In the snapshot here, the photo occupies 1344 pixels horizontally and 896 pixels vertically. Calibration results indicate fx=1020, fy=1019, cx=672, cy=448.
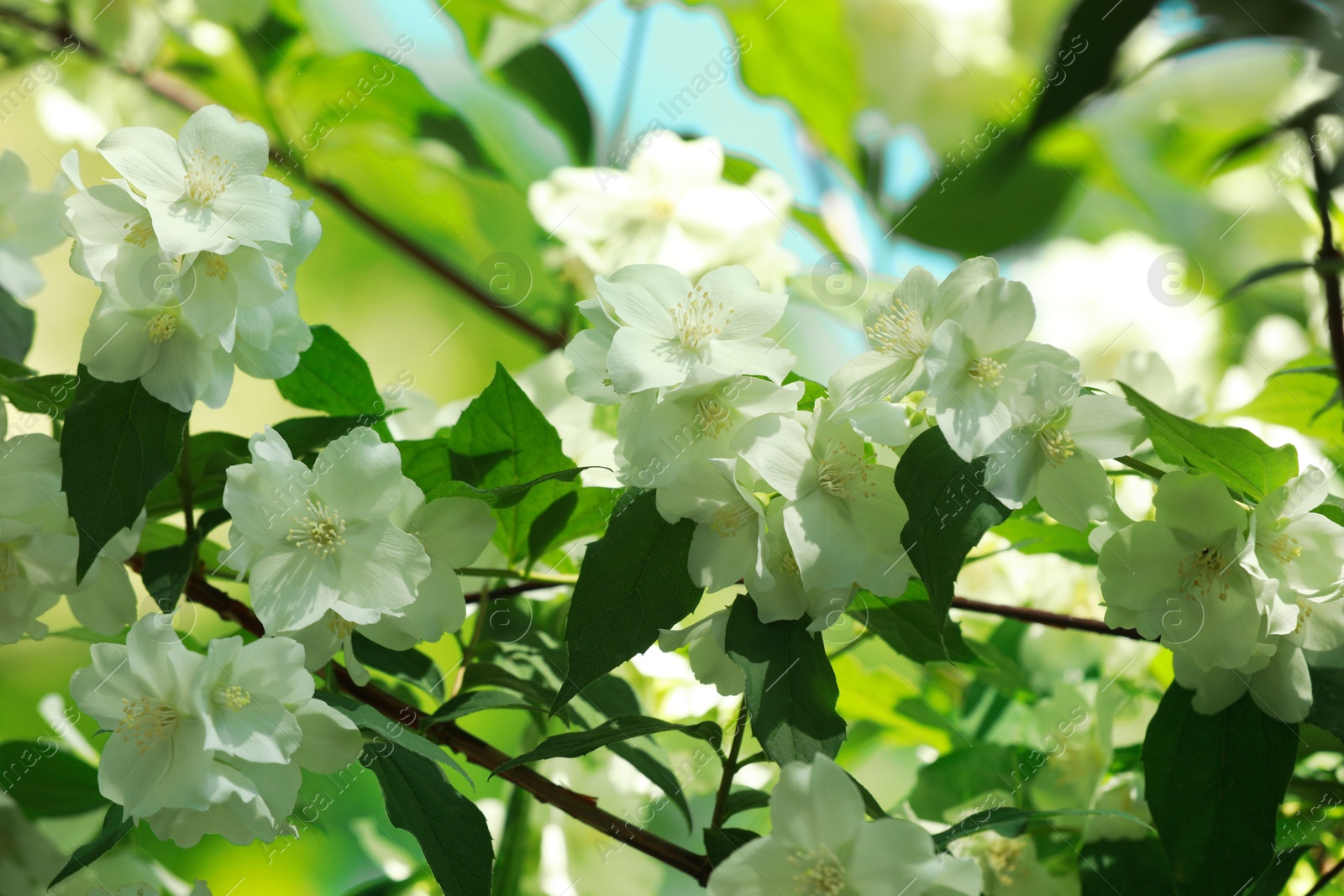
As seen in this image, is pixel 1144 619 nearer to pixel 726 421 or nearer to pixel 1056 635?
pixel 726 421

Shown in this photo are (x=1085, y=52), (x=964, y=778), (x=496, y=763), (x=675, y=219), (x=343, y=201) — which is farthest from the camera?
(x=343, y=201)

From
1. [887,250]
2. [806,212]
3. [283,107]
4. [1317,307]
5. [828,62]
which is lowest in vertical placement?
[1317,307]

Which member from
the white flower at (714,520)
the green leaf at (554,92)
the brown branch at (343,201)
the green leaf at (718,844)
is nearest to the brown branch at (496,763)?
the green leaf at (718,844)

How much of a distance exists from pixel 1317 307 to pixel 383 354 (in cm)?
111

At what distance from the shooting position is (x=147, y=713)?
0.43 meters

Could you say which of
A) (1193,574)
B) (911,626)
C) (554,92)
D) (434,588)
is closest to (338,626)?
(434,588)

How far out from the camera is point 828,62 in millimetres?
1071

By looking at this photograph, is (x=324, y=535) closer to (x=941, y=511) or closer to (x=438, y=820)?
(x=438, y=820)

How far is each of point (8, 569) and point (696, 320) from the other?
14.0 inches

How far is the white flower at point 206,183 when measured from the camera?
0.44 metres

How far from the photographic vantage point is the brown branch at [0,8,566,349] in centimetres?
99

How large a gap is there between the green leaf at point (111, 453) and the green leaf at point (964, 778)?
1.58 feet

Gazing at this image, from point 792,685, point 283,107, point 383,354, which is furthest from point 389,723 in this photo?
point 383,354

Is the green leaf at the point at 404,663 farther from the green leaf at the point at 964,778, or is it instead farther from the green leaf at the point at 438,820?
the green leaf at the point at 964,778
